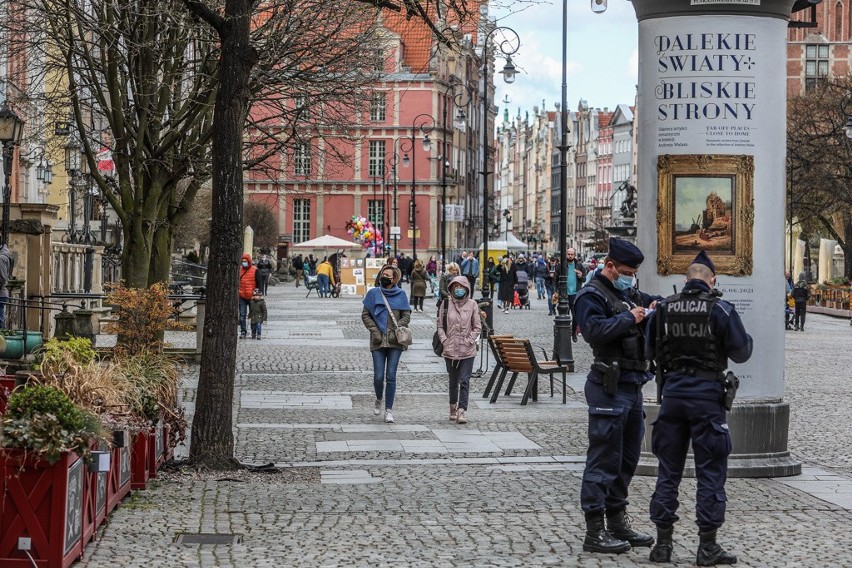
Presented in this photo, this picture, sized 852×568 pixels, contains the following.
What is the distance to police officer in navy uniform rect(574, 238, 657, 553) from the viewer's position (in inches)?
368

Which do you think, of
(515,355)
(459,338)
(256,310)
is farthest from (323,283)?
(459,338)

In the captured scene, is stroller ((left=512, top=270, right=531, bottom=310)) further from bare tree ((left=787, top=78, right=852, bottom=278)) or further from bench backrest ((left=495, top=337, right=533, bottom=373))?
bench backrest ((left=495, top=337, right=533, bottom=373))

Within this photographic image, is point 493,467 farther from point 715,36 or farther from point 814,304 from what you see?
point 814,304

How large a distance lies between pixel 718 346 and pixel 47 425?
382 centimetres

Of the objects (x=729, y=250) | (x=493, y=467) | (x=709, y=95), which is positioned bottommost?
(x=493, y=467)

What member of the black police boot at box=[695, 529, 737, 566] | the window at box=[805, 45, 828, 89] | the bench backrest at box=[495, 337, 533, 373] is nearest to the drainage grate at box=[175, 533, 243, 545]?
the black police boot at box=[695, 529, 737, 566]

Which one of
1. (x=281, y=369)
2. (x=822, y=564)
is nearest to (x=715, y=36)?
(x=822, y=564)

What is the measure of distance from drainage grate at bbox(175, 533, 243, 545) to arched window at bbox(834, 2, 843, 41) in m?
106

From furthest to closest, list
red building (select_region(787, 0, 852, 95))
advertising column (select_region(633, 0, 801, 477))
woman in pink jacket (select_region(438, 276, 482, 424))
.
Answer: red building (select_region(787, 0, 852, 95)) → woman in pink jacket (select_region(438, 276, 482, 424)) → advertising column (select_region(633, 0, 801, 477))

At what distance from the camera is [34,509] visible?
26.2 feet

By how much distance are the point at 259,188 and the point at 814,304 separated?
4582 cm

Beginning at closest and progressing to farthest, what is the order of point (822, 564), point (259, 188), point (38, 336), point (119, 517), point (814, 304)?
1. point (822, 564)
2. point (119, 517)
3. point (38, 336)
4. point (814, 304)
5. point (259, 188)

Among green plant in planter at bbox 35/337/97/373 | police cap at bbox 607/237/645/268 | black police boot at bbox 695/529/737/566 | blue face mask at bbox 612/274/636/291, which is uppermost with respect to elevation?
police cap at bbox 607/237/645/268

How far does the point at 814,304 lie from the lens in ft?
204
